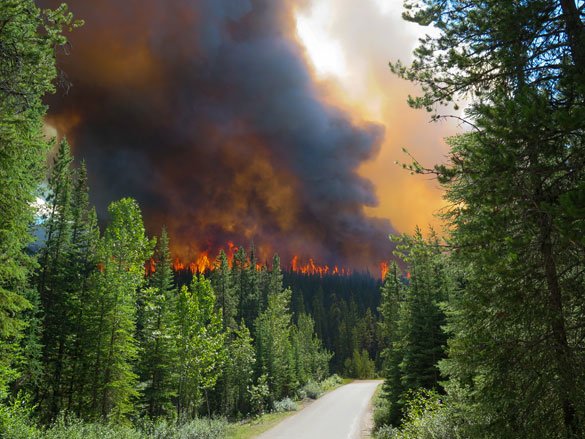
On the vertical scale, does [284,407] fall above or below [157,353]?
below

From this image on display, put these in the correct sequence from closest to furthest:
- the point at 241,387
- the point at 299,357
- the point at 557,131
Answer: the point at 557,131 → the point at 241,387 → the point at 299,357

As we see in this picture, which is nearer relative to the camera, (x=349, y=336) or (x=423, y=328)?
(x=423, y=328)

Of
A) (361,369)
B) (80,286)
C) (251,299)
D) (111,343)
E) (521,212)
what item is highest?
(251,299)

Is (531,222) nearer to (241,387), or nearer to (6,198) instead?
(6,198)

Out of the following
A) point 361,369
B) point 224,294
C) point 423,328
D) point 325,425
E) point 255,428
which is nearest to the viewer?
point 423,328

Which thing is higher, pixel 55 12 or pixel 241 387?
pixel 55 12

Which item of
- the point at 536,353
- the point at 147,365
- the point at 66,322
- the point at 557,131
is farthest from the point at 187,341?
the point at 557,131

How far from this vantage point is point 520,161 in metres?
5.55

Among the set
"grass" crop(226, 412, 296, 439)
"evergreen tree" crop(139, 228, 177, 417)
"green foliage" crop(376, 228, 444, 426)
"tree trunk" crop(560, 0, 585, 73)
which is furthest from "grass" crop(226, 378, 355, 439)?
"tree trunk" crop(560, 0, 585, 73)

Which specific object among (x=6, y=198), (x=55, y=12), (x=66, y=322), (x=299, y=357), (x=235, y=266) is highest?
(x=235, y=266)

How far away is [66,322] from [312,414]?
18.8 meters

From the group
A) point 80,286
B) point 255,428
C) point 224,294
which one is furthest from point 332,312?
point 80,286

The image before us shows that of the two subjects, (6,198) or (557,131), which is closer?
(557,131)

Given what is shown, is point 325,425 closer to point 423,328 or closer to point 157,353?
point 423,328
